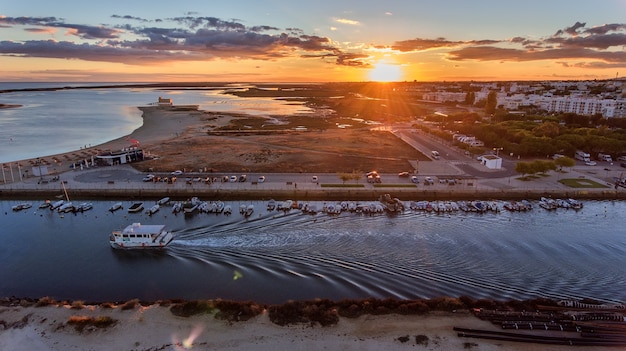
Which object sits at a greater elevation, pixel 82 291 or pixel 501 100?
pixel 501 100

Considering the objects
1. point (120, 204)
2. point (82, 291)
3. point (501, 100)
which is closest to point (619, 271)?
point (82, 291)

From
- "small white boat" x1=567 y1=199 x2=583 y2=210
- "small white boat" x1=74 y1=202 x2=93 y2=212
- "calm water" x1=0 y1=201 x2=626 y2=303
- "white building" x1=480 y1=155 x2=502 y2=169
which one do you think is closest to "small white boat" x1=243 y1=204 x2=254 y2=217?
"calm water" x1=0 y1=201 x2=626 y2=303

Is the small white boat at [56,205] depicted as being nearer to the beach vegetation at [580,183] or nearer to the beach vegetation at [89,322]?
the beach vegetation at [89,322]

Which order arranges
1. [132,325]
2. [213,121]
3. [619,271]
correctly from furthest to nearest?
[213,121], [619,271], [132,325]

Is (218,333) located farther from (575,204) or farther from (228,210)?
(575,204)

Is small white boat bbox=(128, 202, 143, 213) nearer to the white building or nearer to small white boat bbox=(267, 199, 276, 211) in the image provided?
small white boat bbox=(267, 199, 276, 211)

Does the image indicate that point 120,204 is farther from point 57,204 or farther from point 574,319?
point 574,319
